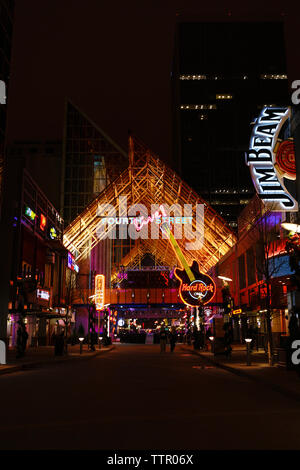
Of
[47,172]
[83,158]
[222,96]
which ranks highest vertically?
[222,96]

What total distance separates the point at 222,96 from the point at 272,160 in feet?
385

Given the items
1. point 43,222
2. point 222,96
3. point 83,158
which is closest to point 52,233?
point 43,222

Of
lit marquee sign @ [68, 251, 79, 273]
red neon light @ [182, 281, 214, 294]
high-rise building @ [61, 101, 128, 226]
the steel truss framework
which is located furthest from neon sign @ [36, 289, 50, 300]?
high-rise building @ [61, 101, 128, 226]

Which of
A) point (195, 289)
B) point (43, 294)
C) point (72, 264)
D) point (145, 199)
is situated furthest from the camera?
point (145, 199)

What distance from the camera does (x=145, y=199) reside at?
60.3 metres

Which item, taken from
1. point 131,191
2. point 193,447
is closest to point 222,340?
point 193,447

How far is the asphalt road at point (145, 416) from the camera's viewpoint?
650 centimetres

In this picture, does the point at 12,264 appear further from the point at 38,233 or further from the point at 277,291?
the point at 277,291

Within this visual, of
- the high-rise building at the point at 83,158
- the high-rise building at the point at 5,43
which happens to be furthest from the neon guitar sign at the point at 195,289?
the high-rise building at the point at 83,158

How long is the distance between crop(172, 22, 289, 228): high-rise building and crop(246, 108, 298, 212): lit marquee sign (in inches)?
4099

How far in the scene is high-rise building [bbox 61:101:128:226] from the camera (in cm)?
7050

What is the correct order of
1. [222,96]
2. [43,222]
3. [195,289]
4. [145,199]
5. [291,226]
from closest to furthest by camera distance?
[291,226]
[195,289]
[43,222]
[145,199]
[222,96]

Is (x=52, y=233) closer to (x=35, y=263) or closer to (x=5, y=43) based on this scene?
(x=35, y=263)

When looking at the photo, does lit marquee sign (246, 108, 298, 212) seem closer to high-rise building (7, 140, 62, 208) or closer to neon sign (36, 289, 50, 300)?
neon sign (36, 289, 50, 300)
